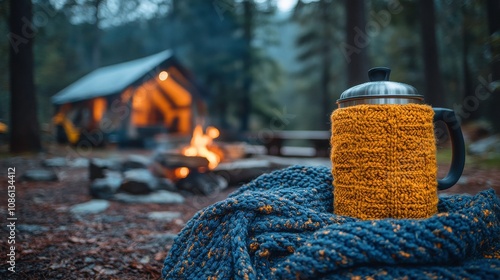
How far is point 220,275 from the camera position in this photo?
1.07 metres

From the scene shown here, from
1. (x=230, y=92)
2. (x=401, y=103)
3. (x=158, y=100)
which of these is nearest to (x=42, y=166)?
(x=401, y=103)

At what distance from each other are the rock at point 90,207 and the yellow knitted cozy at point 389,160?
2.91m

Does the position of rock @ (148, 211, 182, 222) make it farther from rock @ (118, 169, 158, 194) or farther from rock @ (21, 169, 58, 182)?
rock @ (21, 169, 58, 182)

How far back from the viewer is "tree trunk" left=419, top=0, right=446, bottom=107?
8.71m

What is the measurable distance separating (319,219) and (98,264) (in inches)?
53.5

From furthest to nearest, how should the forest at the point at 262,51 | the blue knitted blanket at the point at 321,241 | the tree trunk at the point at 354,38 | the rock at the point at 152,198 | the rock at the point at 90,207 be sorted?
the forest at the point at 262,51
the tree trunk at the point at 354,38
the rock at the point at 152,198
the rock at the point at 90,207
the blue knitted blanket at the point at 321,241

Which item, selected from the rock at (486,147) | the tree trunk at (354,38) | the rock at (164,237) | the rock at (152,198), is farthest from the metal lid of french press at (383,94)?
the rock at (486,147)

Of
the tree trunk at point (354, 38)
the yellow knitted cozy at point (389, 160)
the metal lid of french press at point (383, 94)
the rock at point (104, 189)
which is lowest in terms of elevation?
the rock at point (104, 189)

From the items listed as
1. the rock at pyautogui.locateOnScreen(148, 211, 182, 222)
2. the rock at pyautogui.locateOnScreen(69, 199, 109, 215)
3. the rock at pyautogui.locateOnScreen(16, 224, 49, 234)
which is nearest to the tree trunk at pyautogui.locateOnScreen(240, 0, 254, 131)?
the rock at pyautogui.locateOnScreen(69, 199, 109, 215)

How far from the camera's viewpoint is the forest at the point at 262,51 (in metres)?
10.1

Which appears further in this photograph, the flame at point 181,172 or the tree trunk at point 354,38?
the tree trunk at point 354,38

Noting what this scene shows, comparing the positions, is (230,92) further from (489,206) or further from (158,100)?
(489,206)

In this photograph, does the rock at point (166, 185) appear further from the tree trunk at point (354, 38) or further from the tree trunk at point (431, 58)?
the tree trunk at point (431, 58)

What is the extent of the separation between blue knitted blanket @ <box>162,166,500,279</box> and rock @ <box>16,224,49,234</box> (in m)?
1.71
